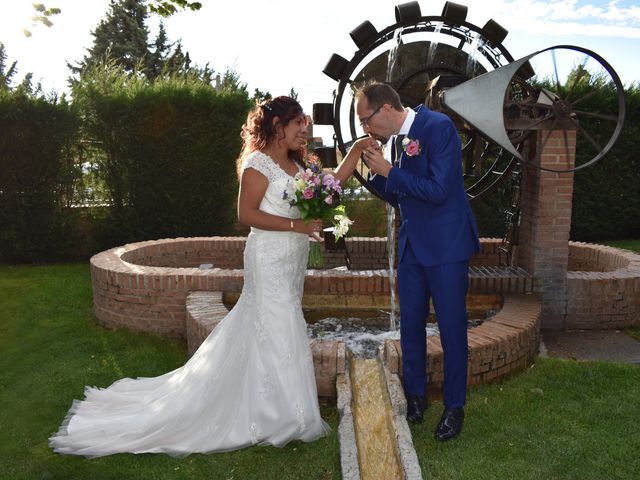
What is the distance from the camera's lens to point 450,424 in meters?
3.55

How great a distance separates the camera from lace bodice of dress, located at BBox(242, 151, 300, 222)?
12.1 ft

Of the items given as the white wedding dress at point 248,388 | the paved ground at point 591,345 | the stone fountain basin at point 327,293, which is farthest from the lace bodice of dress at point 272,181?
the paved ground at point 591,345

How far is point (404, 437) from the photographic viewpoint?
11.0 feet

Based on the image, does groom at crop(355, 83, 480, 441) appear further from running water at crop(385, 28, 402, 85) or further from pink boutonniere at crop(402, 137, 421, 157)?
running water at crop(385, 28, 402, 85)

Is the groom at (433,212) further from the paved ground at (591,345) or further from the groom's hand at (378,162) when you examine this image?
the paved ground at (591,345)

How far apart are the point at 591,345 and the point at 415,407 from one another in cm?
233

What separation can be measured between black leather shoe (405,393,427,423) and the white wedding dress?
0.56m

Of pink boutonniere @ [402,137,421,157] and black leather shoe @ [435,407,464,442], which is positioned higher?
pink boutonniere @ [402,137,421,157]

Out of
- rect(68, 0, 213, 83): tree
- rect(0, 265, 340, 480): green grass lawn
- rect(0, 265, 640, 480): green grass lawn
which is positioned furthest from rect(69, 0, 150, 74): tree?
rect(0, 265, 640, 480): green grass lawn

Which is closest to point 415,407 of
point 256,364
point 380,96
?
point 256,364

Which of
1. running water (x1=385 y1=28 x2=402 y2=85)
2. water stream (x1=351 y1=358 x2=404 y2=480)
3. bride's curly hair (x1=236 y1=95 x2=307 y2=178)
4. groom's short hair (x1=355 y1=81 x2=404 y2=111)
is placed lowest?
water stream (x1=351 y1=358 x2=404 y2=480)

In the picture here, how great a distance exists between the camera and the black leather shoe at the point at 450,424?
139 inches

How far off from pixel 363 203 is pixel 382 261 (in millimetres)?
2773

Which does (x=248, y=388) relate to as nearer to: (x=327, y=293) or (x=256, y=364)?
(x=256, y=364)
